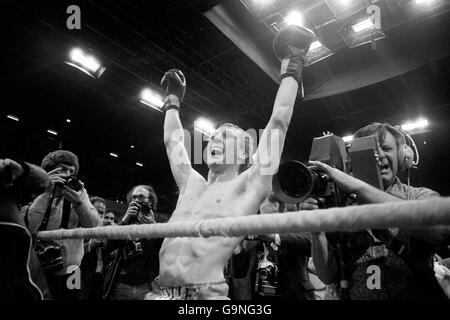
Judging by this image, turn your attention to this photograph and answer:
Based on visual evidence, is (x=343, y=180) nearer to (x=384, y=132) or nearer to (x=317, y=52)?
(x=384, y=132)

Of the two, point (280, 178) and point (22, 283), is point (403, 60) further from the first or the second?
A: point (22, 283)

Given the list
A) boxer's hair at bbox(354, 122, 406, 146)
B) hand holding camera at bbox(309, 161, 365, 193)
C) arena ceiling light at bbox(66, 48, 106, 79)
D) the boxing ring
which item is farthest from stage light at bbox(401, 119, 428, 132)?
the boxing ring

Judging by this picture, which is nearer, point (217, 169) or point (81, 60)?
point (217, 169)

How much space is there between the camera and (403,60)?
5047 mm

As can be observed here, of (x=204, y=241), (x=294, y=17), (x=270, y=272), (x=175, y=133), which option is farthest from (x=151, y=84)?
(x=204, y=241)

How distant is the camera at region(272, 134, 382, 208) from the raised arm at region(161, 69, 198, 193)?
0.96 m

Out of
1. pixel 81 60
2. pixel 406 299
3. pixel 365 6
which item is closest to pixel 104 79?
pixel 81 60

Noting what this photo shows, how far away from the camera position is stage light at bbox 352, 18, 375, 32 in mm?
4532

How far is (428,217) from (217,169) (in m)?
1.48

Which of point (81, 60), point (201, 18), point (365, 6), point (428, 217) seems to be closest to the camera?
point (428, 217)

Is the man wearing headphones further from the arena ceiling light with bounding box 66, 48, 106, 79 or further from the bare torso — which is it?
the arena ceiling light with bounding box 66, 48, 106, 79

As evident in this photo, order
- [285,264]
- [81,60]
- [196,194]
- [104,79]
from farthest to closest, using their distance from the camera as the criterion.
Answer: [104,79] < [81,60] < [285,264] < [196,194]

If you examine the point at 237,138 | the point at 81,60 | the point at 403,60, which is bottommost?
the point at 237,138

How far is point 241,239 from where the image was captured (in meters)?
1.83
